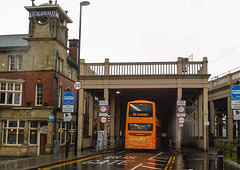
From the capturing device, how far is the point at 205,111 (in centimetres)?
2825

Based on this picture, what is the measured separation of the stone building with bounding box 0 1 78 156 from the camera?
27672 millimetres

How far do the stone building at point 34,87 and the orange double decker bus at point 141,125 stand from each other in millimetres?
6723

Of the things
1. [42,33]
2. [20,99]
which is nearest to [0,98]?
[20,99]

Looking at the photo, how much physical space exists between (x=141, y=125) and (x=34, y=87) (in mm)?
10190

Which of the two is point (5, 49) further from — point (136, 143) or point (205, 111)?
point (205, 111)

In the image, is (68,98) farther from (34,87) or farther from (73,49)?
(73,49)

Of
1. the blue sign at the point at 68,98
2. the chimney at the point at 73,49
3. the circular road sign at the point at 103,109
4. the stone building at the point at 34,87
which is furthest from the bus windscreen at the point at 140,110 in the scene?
the chimney at the point at 73,49

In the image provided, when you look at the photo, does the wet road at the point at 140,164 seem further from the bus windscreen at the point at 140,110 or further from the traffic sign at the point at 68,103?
the bus windscreen at the point at 140,110

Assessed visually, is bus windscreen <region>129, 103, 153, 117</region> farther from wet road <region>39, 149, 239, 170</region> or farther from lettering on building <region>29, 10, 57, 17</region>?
lettering on building <region>29, 10, 57, 17</region>

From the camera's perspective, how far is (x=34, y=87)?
28500mm

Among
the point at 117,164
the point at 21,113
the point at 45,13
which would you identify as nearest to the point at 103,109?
the point at 21,113

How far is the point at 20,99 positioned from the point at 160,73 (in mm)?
13052

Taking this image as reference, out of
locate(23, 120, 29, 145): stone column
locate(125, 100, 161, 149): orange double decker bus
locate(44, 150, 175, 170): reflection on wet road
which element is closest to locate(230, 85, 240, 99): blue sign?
locate(44, 150, 175, 170): reflection on wet road

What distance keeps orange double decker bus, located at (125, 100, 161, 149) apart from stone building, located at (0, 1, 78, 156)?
672cm
